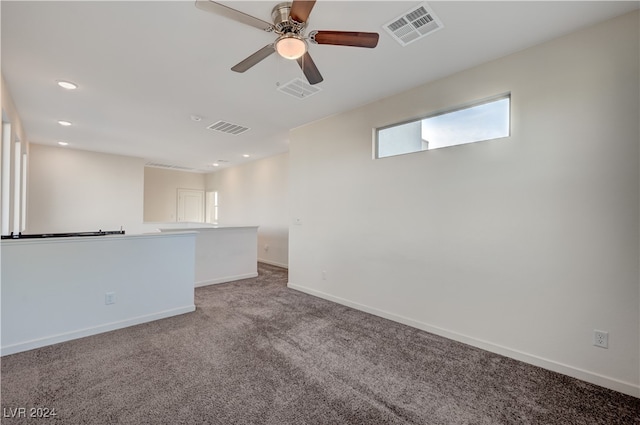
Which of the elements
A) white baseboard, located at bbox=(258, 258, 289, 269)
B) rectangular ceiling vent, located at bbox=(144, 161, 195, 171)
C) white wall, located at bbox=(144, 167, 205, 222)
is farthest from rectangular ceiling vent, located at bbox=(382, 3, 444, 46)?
white wall, located at bbox=(144, 167, 205, 222)

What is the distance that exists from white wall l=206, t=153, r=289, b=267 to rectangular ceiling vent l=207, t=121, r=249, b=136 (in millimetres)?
1870

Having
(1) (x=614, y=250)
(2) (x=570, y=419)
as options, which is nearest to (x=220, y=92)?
(1) (x=614, y=250)

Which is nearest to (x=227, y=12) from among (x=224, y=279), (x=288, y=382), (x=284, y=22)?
(x=284, y=22)

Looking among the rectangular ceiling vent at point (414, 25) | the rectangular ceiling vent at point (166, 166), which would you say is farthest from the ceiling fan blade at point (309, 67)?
the rectangular ceiling vent at point (166, 166)

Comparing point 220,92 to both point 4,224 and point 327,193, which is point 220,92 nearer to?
point 327,193

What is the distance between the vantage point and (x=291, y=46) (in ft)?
6.12

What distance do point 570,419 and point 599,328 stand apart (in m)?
0.78

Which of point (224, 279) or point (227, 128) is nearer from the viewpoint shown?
point (227, 128)

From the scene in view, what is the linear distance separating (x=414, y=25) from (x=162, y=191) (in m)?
8.98

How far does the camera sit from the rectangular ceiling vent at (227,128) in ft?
15.0

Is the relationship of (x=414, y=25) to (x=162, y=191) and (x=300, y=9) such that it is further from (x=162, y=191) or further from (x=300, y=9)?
(x=162, y=191)

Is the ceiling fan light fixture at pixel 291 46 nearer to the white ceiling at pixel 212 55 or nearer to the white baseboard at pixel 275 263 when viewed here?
the white ceiling at pixel 212 55

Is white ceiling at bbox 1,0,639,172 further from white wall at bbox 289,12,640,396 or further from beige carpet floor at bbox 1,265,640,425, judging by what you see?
beige carpet floor at bbox 1,265,640,425

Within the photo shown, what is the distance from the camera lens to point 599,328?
2.13 metres
